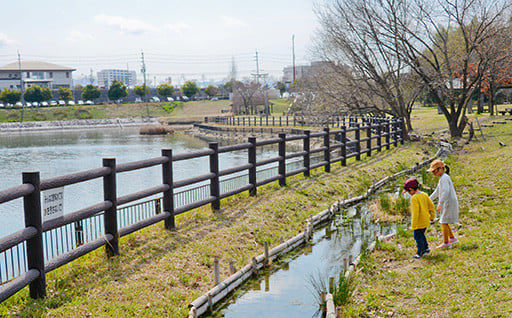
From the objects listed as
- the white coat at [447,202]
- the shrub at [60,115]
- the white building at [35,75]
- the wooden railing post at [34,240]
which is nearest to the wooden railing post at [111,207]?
the wooden railing post at [34,240]

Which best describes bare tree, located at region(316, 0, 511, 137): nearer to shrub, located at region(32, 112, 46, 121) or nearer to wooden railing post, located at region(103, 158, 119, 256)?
wooden railing post, located at region(103, 158, 119, 256)

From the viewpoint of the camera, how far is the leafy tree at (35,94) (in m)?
91.4

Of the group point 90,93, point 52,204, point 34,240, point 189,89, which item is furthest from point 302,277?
point 189,89

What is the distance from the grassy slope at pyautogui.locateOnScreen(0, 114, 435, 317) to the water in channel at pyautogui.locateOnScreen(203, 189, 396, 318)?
406 millimetres

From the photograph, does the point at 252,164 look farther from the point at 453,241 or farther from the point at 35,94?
the point at 35,94

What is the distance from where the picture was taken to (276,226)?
8.62 metres

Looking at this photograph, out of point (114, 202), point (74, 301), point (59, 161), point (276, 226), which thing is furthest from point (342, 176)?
point (59, 161)

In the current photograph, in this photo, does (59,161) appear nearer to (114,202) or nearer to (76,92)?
(114,202)

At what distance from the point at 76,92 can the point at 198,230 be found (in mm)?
113201

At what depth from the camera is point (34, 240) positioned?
4938mm

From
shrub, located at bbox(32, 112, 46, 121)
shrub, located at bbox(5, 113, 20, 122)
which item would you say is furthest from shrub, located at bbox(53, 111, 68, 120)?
shrub, located at bbox(5, 113, 20, 122)

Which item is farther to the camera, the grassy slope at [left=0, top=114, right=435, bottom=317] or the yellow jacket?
the yellow jacket

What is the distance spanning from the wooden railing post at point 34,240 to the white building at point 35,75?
119 metres

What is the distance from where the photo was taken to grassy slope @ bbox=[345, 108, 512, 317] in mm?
4879
